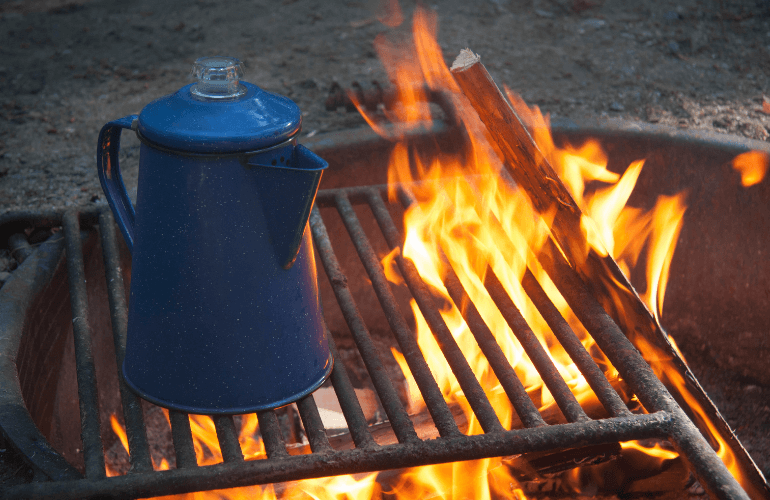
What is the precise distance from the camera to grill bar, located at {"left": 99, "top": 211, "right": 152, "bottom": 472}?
2.61 ft

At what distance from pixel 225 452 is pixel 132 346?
0.20 metres

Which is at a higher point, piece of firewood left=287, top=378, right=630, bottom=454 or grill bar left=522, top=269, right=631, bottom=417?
grill bar left=522, top=269, right=631, bottom=417

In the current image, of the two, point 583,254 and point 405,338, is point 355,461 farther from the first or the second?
point 583,254

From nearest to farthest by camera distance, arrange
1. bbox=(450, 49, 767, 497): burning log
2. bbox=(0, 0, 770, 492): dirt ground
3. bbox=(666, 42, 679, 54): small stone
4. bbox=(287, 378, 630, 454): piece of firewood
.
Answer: bbox=(450, 49, 767, 497): burning log → bbox=(287, 378, 630, 454): piece of firewood → bbox=(0, 0, 770, 492): dirt ground → bbox=(666, 42, 679, 54): small stone

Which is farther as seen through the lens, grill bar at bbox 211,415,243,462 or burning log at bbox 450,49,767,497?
burning log at bbox 450,49,767,497

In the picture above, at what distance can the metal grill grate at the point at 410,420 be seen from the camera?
75cm

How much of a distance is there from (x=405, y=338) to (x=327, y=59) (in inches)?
62.1

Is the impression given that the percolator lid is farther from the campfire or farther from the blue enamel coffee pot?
the campfire

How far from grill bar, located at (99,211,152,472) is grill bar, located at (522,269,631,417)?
572 mm

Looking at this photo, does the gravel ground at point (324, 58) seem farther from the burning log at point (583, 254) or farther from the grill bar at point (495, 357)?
the grill bar at point (495, 357)

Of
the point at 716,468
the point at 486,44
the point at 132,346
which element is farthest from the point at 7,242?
the point at 486,44

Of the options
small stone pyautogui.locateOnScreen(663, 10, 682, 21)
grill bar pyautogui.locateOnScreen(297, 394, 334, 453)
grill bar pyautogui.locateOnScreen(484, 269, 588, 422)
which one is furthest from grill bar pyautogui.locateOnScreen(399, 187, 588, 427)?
small stone pyautogui.locateOnScreen(663, 10, 682, 21)

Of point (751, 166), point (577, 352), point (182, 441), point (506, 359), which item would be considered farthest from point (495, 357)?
point (751, 166)

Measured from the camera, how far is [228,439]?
0.82 meters
